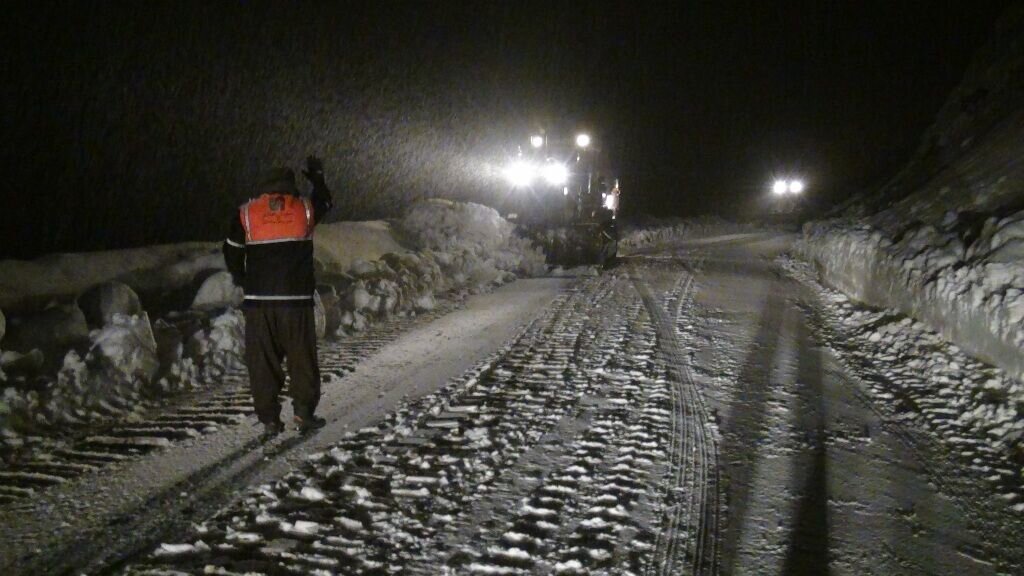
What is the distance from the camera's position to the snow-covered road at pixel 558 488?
3613mm

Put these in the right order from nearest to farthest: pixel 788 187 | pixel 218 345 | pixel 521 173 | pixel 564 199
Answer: pixel 218 345
pixel 564 199
pixel 521 173
pixel 788 187

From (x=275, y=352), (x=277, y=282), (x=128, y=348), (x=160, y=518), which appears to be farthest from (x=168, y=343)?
(x=160, y=518)

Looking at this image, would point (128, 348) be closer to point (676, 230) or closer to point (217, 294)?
point (217, 294)

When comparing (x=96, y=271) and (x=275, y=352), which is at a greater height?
(x=96, y=271)

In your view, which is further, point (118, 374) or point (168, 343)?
point (168, 343)

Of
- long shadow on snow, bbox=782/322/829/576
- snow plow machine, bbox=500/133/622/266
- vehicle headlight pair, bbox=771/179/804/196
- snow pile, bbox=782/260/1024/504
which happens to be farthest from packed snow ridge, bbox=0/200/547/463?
vehicle headlight pair, bbox=771/179/804/196

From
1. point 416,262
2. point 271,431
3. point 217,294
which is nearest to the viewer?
point 271,431

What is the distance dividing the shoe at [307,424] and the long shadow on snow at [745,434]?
119 inches

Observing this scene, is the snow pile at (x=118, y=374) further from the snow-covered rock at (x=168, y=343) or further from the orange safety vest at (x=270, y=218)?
the orange safety vest at (x=270, y=218)

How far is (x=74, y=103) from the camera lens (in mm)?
23297

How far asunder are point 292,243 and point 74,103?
2314cm

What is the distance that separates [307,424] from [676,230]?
32525 millimetres

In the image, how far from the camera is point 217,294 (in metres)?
8.86

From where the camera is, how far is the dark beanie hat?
16.5 ft
